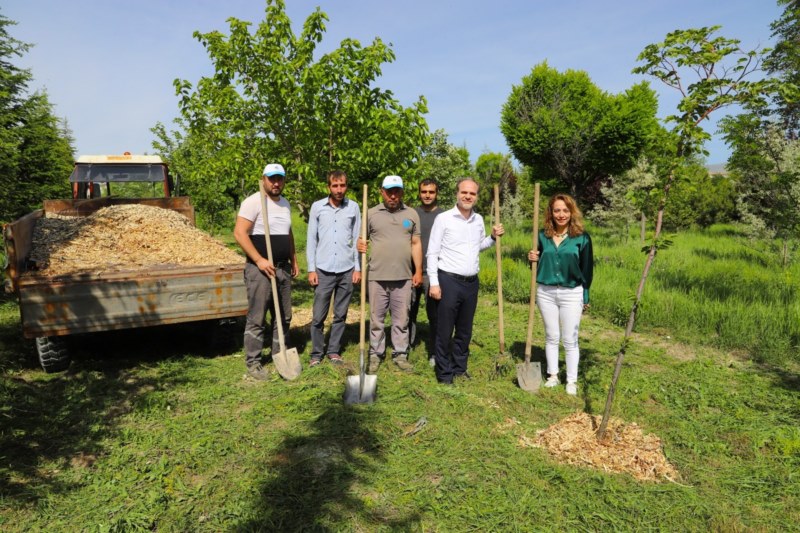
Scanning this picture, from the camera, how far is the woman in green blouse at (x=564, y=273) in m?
4.02

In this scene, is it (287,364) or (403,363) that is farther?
(403,363)

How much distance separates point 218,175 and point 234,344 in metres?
2.71

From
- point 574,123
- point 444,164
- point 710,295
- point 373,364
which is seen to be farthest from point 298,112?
point 574,123

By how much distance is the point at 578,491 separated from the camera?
285 cm

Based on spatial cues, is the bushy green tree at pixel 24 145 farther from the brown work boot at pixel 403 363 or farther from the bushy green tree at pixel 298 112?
the brown work boot at pixel 403 363

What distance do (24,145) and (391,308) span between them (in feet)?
62.3

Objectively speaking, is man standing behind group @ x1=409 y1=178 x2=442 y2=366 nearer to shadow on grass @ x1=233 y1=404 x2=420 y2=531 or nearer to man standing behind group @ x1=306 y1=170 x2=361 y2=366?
man standing behind group @ x1=306 y1=170 x2=361 y2=366

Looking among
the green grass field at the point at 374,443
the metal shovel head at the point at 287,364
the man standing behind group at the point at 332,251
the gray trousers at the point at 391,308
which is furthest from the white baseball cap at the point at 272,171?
the green grass field at the point at 374,443

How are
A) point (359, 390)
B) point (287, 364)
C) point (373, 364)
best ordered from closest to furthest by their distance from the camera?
point (359, 390)
point (287, 364)
point (373, 364)

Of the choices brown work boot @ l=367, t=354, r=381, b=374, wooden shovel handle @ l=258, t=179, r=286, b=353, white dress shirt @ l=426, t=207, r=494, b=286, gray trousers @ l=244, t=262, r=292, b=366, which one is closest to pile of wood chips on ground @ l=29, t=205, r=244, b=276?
gray trousers @ l=244, t=262, r=292, b=366

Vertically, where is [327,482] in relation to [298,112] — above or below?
below

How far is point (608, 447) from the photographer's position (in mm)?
3305

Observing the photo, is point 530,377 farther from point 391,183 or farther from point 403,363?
point 391,183

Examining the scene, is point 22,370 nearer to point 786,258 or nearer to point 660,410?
point 660,410
